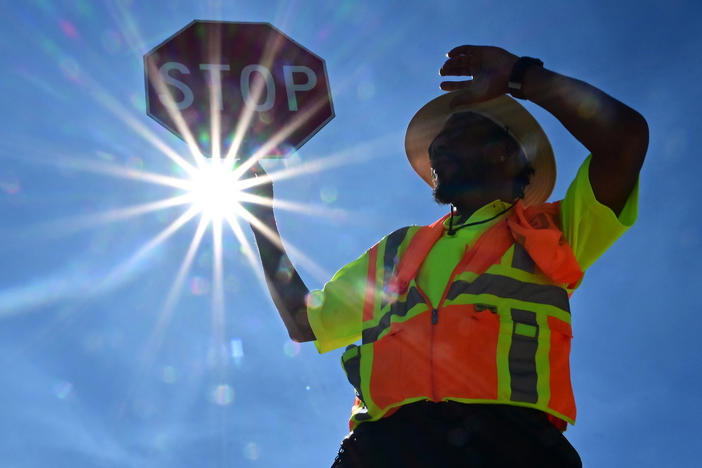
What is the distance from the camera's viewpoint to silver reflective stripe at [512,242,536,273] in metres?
2.68

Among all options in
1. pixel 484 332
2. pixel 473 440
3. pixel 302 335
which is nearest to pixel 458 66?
pixel 484 332

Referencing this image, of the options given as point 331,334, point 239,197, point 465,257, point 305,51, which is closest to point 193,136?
point 239,197

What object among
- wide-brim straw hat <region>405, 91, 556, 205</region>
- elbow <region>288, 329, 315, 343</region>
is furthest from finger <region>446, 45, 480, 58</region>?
elbow <region>288, 329, 315, 343</region>

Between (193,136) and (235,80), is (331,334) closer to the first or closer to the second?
(193,136)

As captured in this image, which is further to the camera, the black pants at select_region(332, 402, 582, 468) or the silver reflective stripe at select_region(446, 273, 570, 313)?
the silver reflective stripe at select_region(446, 273, 570, 313)

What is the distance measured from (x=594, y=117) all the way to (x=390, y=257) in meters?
1.08

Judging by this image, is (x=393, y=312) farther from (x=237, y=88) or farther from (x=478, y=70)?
(x=237, y=88)

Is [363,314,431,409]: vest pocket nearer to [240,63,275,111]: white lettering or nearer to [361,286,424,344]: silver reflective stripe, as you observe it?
[361,286,424,344]: silver reflective stripe

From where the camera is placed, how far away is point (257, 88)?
3.33 metres

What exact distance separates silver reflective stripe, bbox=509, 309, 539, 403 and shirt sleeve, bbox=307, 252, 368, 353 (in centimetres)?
83

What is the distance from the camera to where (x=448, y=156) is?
3312 mm

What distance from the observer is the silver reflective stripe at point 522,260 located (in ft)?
8.80

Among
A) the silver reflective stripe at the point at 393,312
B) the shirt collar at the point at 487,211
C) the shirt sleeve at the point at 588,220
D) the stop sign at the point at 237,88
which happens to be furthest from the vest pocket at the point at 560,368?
the stop sign at the point at 237,88

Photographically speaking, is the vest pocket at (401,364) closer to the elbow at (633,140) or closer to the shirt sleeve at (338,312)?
the shirt sleeve at (338,312)
